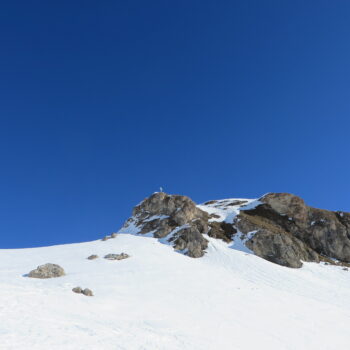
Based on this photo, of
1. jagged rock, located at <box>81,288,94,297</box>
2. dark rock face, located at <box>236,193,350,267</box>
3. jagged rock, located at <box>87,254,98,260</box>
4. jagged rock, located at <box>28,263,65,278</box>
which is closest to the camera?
jagged rock, located at <box>81,288,94,297</box>

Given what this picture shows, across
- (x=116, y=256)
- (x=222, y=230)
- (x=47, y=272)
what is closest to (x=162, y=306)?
(x=47, y=272)

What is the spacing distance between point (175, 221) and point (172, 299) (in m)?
34.4

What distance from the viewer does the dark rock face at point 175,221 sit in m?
46.7

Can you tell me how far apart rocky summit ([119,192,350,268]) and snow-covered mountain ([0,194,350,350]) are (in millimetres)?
779

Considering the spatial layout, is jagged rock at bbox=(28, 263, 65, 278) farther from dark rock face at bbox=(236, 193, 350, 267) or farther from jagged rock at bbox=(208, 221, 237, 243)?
dark rock face at bbox=(236, 193, 350, 267)

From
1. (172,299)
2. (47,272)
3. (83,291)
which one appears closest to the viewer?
(83,291)

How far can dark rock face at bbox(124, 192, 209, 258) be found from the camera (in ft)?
153

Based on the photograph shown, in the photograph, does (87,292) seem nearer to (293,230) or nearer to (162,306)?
(162,306)

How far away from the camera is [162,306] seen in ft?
64.6

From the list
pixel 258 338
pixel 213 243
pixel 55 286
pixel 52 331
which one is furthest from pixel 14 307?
pixel 213 243

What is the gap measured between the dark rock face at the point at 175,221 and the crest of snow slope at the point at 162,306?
6254 mm

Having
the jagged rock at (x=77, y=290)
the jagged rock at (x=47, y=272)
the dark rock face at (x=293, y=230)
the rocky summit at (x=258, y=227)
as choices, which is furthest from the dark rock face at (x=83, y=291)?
the dark rock face at (x=293, y=230)

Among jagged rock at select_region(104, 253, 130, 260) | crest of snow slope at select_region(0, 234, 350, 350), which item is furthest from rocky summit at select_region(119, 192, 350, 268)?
jagged rock at select_region(104, 253, 130, 260)

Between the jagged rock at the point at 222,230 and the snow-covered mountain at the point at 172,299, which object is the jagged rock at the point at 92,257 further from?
the jagged rock at the point at 222,230
